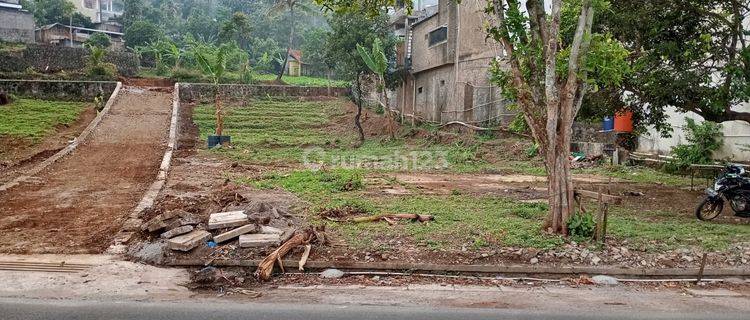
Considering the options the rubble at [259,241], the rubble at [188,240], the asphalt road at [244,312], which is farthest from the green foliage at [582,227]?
the rubble at [188,240]

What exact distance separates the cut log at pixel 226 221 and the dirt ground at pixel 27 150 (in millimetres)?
8071

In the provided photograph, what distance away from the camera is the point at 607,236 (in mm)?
8133

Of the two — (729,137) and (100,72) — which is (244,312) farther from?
(100,72)

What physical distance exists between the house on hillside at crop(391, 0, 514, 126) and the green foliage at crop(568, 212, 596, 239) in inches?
574

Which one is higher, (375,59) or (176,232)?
(375,59)

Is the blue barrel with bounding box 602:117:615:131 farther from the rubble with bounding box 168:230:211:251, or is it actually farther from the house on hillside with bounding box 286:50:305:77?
the house on hillside with bounding box 286:50:305:77

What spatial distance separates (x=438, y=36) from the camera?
2795 cm

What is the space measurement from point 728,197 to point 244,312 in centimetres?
895

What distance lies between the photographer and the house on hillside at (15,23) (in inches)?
1511

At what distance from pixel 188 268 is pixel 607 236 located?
582 centimetres

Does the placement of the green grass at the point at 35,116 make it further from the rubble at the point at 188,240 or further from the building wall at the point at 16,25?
the rubble at the point at 188,240

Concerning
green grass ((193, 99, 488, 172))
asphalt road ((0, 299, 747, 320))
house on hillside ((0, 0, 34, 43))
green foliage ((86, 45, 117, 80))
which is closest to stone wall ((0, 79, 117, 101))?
green foliage ((86, 45, 117, 80))

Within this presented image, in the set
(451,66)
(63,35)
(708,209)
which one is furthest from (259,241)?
(63,35)

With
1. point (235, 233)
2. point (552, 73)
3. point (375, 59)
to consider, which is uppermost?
point (375, 59)
